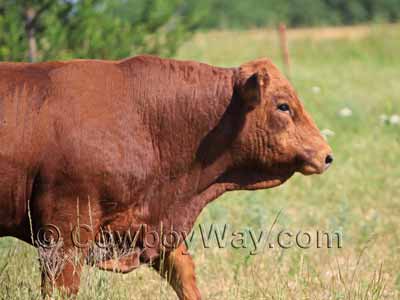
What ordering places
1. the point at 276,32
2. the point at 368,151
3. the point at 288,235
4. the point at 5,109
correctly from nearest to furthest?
the point at 5,109, the point at 288,235, the point at 368,151, the point at 276,32

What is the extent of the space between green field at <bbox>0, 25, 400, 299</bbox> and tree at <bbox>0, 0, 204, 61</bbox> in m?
2.67

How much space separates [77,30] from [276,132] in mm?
6976

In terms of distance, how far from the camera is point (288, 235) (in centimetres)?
686

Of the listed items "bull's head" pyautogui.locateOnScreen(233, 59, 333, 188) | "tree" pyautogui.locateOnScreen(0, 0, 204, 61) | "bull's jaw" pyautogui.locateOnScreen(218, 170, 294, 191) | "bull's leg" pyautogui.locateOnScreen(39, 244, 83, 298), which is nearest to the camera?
"bull's leg" pyautogui.locateOnScreen(39, 244, 83, 298)

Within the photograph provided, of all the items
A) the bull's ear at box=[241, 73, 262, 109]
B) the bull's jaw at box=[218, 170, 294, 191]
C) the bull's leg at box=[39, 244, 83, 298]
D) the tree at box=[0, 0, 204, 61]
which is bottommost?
the bull's leg at box=[39, 244, 83, 298]

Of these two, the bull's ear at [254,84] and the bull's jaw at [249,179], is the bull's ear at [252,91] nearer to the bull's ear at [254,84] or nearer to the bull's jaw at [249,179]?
the bull's ear at [254,84]

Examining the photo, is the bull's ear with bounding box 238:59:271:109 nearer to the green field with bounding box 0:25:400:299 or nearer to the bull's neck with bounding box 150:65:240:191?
the bull's neck with bounding box 150:65:240:191

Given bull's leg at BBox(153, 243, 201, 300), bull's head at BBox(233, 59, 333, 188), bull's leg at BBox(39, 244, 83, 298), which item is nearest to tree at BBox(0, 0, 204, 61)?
bull's leg at BBox(153, 243, 201, 300)

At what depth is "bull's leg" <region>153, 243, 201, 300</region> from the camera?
5.31 meters

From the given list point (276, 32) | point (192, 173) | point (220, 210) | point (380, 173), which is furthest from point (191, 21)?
point (276, 32)

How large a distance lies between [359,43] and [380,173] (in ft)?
43.5

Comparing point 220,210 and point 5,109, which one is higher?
point 5,109

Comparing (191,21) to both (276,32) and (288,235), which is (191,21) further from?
(276,32)

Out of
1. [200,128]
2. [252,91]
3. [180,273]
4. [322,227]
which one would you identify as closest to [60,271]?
[180,273]
